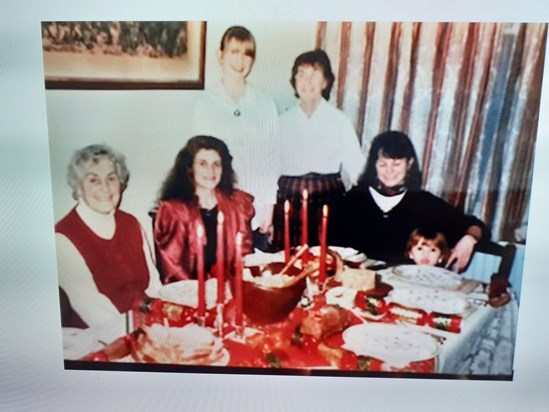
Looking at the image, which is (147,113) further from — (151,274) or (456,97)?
(456,97)

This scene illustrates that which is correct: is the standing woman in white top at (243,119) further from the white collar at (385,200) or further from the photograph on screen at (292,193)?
the white collar at (385,200)

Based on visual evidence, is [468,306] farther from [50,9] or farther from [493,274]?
[50,9]

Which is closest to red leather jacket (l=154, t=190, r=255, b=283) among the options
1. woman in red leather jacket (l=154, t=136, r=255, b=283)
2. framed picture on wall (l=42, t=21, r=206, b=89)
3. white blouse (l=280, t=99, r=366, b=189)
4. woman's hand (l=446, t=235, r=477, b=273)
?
woman in red leather jacket (l=154, t=136, r=255, b=283)

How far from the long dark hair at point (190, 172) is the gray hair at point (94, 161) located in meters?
0.07

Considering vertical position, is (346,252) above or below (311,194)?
below

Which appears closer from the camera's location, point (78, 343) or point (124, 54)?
point (124, 54)

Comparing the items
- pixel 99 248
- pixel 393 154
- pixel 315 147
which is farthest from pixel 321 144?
pixel 99 248

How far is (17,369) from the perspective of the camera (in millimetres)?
953

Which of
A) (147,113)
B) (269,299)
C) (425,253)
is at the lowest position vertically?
(269,299)

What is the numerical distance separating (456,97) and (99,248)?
69 centimetres

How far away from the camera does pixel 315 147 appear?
87 cm

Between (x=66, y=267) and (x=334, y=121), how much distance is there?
0.56 metres

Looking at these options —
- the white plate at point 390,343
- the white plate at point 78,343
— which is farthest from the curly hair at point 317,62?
the white plate at point 78,343

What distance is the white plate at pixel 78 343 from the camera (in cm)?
94
